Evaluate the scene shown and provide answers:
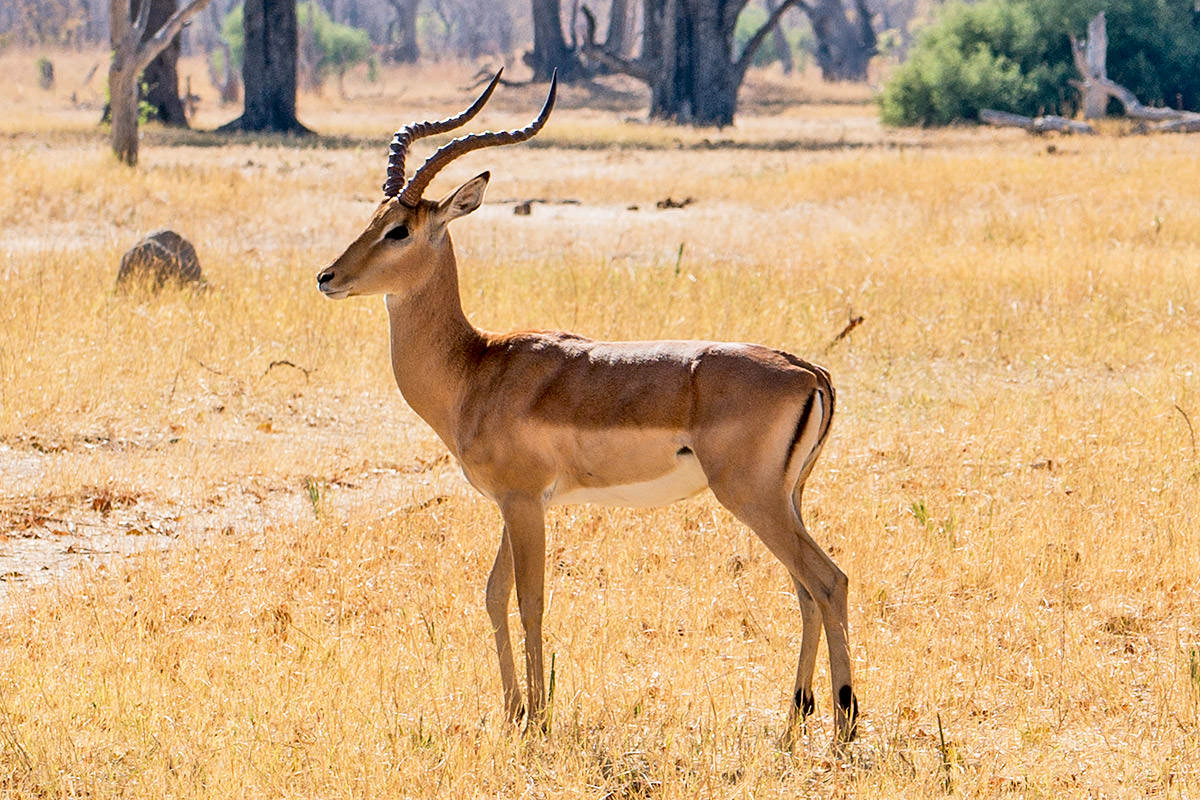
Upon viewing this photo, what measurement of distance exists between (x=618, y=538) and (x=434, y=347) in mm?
1976

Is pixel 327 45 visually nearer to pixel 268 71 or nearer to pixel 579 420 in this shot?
pixel 268 71

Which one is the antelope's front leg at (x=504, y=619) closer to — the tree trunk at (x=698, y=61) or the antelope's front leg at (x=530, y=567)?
the antelope's front leg at (x=530, y=567)

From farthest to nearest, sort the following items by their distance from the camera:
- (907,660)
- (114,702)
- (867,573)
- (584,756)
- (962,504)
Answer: (962,504) < (867,573) < (907,660) < (114,702) < (584,756)

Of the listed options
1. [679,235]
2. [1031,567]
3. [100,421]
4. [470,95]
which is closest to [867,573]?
[1031,567]

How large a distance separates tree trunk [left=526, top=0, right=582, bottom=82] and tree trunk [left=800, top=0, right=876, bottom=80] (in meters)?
12.8

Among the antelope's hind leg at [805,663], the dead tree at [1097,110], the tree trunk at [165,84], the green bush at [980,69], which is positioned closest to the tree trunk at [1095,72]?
the dead tree at [1097,110]

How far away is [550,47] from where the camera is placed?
49.0m

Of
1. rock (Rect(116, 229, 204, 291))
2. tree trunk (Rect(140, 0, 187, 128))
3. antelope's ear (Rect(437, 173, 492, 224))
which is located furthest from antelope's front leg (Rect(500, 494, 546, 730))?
tree trunk (Rect(140, 0, 187, 128))

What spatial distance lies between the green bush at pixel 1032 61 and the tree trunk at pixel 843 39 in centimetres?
2447

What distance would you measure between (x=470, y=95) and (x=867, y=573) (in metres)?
43.6

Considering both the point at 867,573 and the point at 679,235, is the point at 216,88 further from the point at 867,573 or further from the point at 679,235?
the point at 867,573

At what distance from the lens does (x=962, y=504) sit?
7.18 metres

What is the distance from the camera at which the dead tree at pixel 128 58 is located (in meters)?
19.6

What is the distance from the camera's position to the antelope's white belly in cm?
454
